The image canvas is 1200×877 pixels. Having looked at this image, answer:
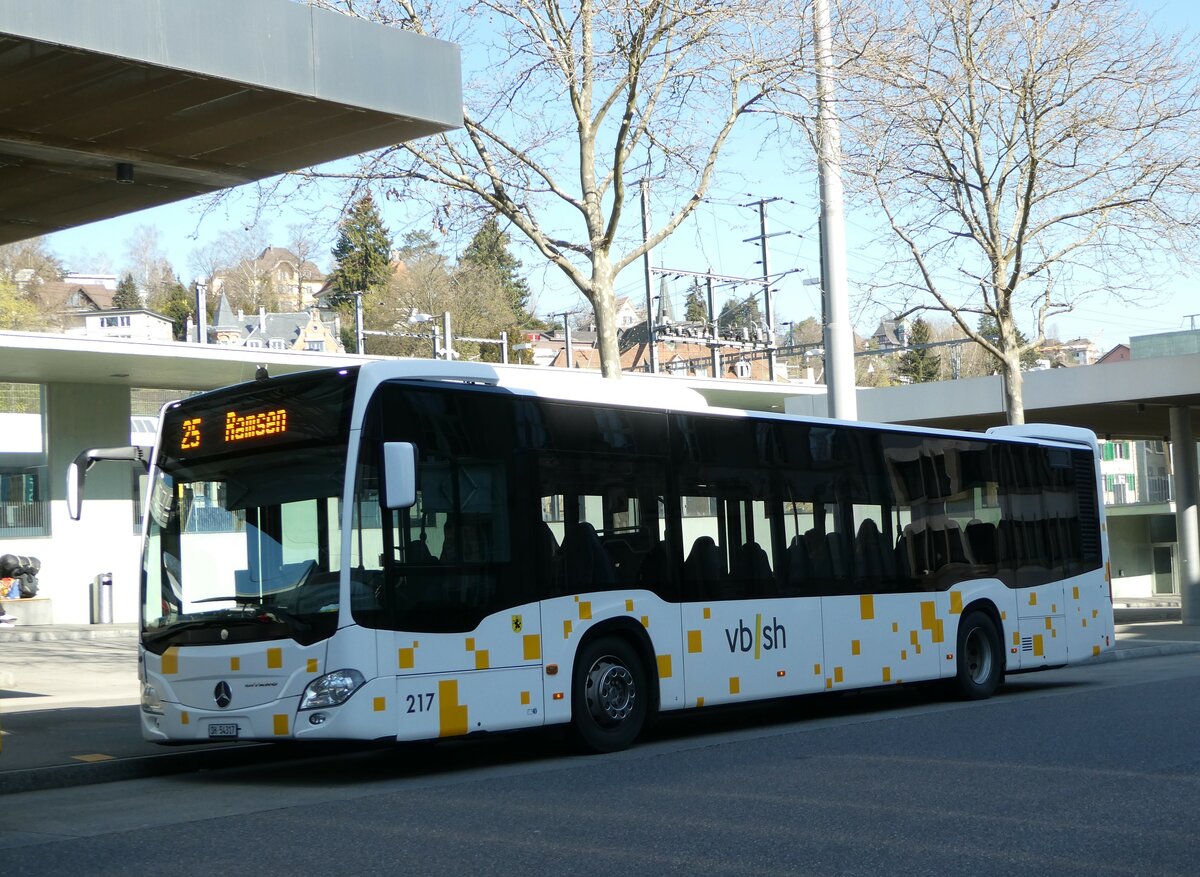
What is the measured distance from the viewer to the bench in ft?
96.4

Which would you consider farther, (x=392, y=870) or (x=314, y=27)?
(x=314, y=27)

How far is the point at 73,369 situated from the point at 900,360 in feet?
280

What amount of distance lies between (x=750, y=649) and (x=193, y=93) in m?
6.75

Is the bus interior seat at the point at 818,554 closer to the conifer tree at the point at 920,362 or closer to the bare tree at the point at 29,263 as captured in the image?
the bare tree at the point at 29,263

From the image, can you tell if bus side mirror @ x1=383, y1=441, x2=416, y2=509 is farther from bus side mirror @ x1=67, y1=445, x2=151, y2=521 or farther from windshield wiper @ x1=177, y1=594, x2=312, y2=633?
bus side mirror @ x1=67, y1=445, x2=151, y2=521

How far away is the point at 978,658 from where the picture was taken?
1620 centimetres

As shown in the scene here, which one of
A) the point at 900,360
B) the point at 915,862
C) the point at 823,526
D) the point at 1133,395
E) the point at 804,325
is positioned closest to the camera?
the point at 915,862

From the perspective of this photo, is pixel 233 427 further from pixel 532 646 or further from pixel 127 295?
pixel 127 295

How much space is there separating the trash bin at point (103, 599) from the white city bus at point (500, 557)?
21.1m

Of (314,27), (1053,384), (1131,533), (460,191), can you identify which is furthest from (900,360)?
(314,27)

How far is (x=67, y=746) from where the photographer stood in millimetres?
11727

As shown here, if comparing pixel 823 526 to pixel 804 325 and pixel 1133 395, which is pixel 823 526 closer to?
pixel 1133 395

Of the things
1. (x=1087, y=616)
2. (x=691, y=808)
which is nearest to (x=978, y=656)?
(x=1087, y=616)

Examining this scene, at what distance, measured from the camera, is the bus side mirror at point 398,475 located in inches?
383
